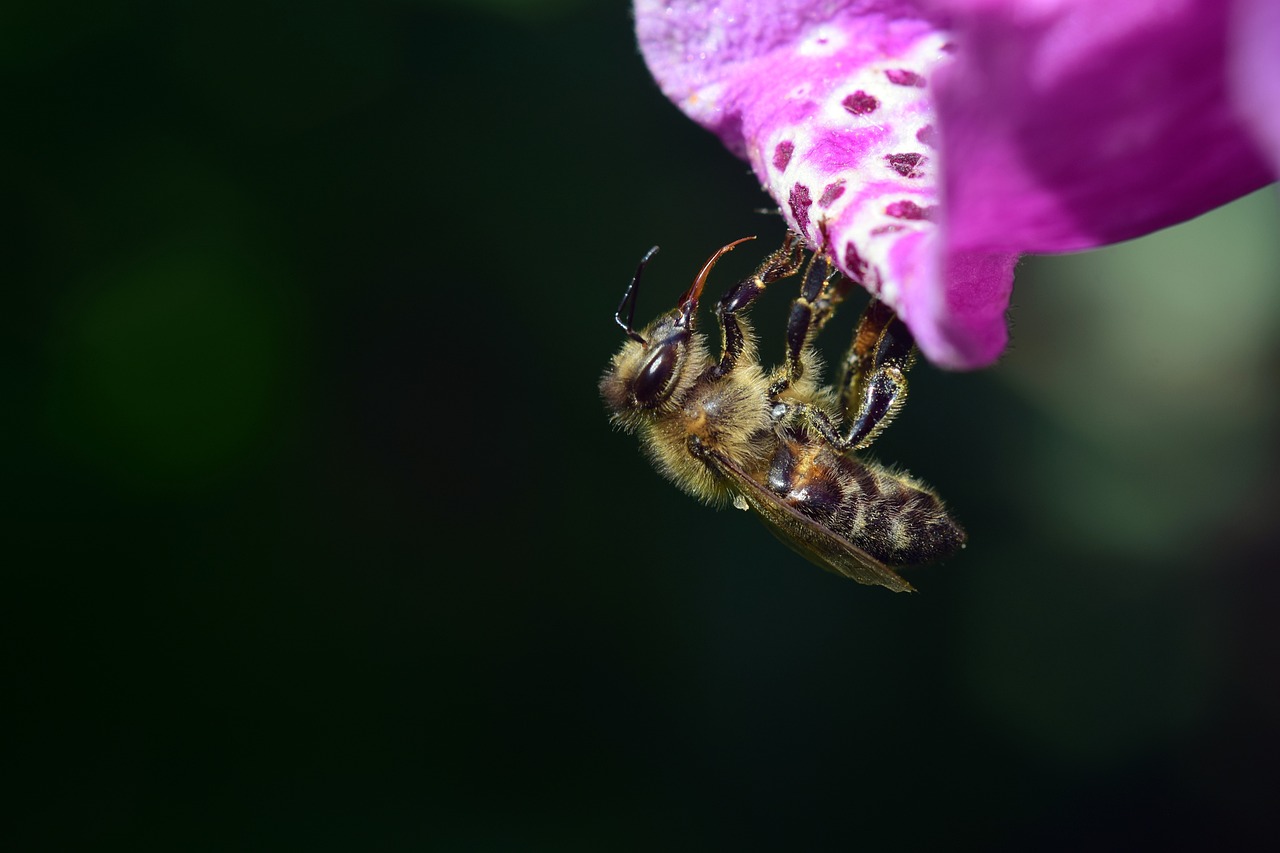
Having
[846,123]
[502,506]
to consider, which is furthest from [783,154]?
[502,506]

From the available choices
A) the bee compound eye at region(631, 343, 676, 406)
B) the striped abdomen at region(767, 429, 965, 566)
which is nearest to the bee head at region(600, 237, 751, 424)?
the bee compound eye at region(631, 343, 676, 406)

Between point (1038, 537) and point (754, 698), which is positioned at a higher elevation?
point (1038, 537)

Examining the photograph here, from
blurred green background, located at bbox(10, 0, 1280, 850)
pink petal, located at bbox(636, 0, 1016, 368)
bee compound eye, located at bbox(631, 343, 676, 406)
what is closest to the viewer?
pink petal, located at bbox(636, 0, 1016, 368)

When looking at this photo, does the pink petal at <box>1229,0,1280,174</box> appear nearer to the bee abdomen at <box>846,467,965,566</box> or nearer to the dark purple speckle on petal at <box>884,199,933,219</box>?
the dark purple speckle on petal at <box>884,199,933,219</box>

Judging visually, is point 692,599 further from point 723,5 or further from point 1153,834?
point 723,5

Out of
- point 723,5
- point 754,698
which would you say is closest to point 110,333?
point 754,698

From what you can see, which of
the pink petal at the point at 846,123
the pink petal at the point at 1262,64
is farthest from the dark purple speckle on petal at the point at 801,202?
the pink petal at the point at 1262,64

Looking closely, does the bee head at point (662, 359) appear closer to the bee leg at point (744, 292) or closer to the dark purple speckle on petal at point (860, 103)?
the bee leg at point (744, 292)
